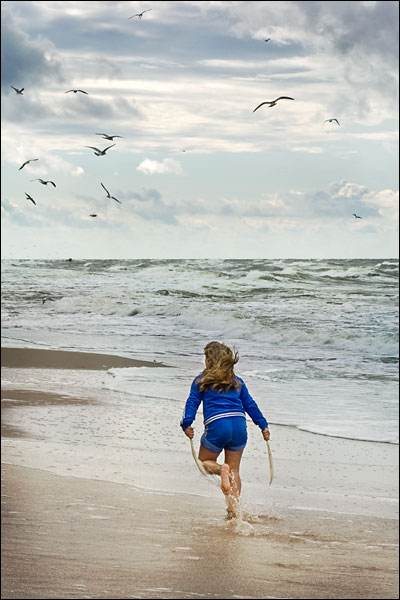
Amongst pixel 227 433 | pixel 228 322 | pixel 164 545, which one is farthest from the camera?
pixel 164 545

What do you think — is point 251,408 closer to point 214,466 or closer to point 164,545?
point 214,466

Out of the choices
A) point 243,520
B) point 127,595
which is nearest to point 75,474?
point 127,595

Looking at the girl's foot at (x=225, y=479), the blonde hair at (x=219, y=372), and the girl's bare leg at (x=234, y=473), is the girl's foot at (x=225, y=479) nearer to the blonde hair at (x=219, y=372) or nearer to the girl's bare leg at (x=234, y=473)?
the girl's bare leg at (x=234, y=473)

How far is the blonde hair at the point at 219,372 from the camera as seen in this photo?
1.70m

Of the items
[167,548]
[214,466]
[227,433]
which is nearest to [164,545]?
[167,548]

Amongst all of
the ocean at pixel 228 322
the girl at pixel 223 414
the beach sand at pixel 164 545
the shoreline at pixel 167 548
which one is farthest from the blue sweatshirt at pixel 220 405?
the shoreline at pixel 167 548

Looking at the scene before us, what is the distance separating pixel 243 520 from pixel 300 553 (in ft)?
133

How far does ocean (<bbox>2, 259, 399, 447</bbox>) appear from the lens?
3.70m

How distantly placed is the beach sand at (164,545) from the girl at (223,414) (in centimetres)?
3157

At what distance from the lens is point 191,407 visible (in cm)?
176

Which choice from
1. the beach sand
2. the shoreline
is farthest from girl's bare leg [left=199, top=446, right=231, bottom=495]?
the shoreline

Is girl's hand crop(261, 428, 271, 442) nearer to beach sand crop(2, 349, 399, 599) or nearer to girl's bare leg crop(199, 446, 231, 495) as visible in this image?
girl's bare leg crop(199, 446, 231, 495)

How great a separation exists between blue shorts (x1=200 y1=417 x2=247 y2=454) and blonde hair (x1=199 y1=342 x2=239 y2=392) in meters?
0.06

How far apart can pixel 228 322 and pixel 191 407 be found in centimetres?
134
